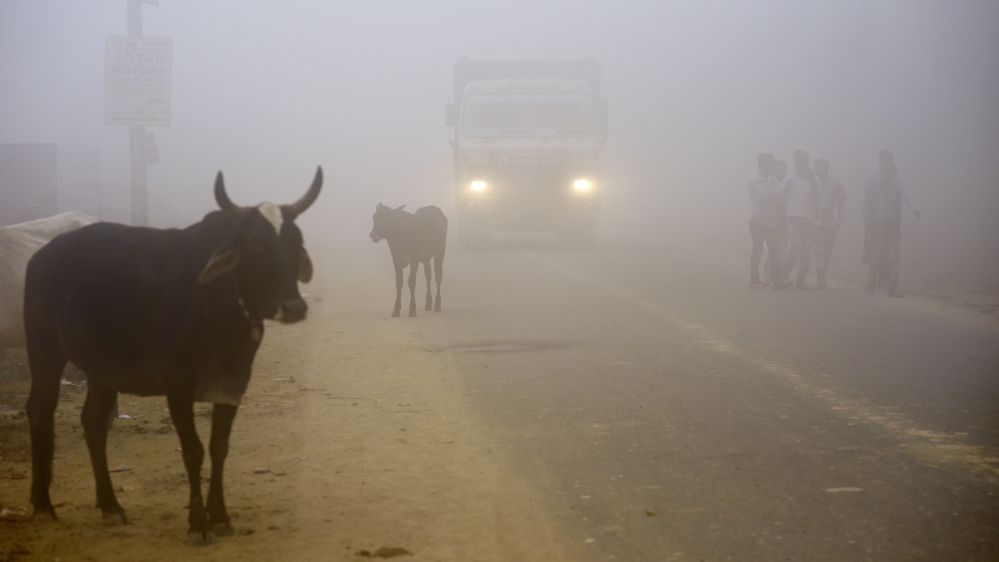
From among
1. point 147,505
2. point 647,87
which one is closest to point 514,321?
point 147,505

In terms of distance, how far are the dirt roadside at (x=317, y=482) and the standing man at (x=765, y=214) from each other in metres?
7.46

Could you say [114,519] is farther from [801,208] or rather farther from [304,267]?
[801,208]

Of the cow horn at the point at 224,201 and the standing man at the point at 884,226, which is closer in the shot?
the cow horn at the point at 224,201

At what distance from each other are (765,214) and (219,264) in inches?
472

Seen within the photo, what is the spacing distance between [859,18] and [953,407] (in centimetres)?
5134

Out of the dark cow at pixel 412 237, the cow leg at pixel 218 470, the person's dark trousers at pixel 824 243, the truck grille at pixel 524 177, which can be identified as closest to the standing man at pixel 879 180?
the person's dark trousers at pixel 824 243

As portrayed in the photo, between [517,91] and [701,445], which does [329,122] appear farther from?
[701,445]

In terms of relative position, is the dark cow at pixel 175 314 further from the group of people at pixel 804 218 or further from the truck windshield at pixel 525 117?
the truck windshield at pixel 525 117

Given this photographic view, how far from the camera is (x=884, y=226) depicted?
1472 centimetres

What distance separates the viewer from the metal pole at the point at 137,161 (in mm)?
16594

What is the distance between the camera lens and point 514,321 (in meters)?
12.0

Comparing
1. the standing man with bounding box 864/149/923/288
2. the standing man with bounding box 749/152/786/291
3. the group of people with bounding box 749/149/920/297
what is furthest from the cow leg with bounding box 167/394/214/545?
the standing man with bounding box 864/149/923/288

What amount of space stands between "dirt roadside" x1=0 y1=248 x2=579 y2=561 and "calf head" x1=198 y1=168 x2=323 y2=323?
1.11 m

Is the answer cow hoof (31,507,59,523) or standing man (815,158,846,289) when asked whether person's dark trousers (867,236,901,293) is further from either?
cow hoof (31,507,59,523)
